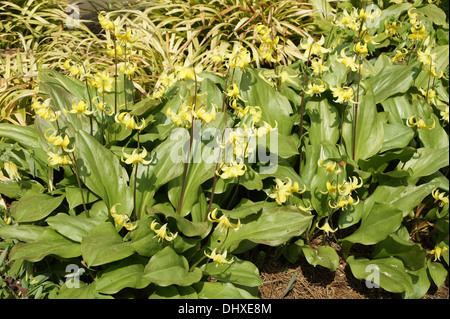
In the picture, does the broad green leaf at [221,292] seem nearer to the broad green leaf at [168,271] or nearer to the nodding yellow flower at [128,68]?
the broad green leaf at [168,271]

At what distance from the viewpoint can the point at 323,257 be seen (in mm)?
2613

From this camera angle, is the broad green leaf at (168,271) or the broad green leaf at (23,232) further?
the broad green leaf at (23,232)

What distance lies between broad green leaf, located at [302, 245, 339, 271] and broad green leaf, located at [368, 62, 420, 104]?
1.19 meters

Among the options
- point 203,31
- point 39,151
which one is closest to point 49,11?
point 203,31

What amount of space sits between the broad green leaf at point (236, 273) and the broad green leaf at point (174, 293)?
0.14 metres

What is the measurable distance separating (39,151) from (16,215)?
0.43m

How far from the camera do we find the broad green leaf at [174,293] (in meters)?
2.33

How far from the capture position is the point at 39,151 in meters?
A: 2.81

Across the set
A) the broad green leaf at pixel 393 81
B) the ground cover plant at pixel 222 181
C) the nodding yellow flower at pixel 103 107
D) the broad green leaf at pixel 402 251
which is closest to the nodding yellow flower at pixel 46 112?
the ground cover plant at pixel 222 181

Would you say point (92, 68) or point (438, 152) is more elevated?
point (92, 68)

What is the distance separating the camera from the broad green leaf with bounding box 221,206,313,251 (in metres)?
2.42

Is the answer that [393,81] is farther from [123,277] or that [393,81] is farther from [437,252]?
[123,277]

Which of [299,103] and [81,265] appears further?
[299,103]

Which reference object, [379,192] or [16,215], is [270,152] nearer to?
[379,192]
